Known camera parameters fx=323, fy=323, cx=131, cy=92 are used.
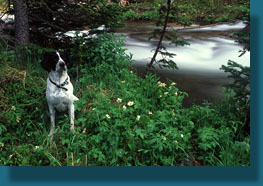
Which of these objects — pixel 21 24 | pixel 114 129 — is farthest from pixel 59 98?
pixel 21 24

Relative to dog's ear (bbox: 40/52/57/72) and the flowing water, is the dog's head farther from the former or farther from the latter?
the flowing water

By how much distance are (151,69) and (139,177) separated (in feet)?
7.71

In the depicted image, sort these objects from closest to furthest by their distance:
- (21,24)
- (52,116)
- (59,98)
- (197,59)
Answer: (59,98) → (52,116) → (21,24) → (197,59)

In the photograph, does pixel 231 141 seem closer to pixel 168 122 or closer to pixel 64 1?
pixel 168 122

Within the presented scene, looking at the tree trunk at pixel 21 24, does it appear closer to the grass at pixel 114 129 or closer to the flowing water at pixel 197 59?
the grass at pixel 114 129

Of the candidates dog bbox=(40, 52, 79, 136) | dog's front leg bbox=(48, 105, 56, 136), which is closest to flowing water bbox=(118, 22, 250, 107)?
dog bbox=(40, 52, 79, 136)

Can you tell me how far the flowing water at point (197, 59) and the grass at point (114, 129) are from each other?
282 millimetres

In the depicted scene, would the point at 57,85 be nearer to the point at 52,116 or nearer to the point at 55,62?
the point at 55,62

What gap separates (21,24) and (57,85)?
166 cm

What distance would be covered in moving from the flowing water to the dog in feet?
4.63

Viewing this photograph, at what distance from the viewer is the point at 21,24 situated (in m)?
4.44

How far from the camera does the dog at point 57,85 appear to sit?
10.5 ft

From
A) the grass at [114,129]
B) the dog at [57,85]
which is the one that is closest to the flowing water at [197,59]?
the grass at [114,129]

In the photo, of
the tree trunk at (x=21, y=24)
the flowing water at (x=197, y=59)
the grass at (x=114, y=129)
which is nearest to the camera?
the grass at (x=114, y=129)
